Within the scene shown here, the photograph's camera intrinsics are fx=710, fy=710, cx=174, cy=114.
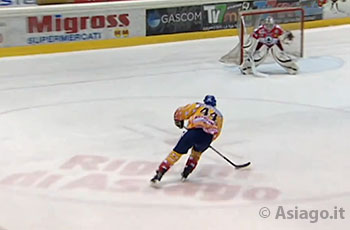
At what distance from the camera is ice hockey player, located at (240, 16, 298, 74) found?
267 inches

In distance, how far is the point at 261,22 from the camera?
23.1 feet

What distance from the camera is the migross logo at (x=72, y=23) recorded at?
7.77m

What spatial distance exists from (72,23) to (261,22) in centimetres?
221

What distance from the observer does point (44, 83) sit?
662cm

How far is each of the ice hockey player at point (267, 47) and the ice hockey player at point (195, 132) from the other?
321 centimetres

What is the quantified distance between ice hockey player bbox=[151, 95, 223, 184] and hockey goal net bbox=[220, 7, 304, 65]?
11.0 feet

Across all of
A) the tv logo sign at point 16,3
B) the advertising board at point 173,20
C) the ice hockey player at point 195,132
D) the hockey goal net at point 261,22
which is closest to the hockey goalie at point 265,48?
the hockey goal net at point 261,22

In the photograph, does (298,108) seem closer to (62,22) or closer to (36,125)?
(36,125)

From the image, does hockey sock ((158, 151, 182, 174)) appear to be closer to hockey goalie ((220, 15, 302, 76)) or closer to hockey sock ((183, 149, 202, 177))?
hockey sock ((183, 149, 202, 177))

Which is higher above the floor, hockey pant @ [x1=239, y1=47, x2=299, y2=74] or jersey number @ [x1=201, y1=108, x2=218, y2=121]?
jersey number @ [x1=201, y1=108, x2=218, y2=121]

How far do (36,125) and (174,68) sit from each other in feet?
8.23

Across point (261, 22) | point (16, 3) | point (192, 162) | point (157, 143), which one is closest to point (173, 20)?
point (261, 22)

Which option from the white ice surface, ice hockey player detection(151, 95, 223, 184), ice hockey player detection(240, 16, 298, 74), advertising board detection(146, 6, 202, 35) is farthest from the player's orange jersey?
advertising board detection(146, 6, 202, 35)

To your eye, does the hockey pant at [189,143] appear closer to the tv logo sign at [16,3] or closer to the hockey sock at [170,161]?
the hockey sock at [170,161]
